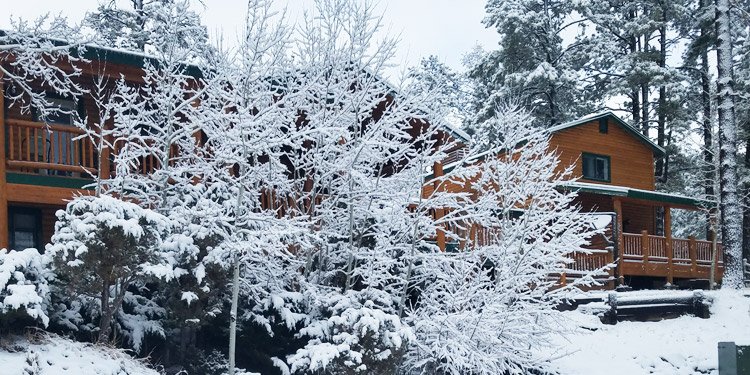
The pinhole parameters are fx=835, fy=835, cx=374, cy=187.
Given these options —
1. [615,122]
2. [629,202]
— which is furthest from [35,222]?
[615,122]

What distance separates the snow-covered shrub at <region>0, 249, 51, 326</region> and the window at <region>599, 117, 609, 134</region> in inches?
856

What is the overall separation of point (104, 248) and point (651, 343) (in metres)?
11.6

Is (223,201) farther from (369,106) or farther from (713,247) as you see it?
(713,247)

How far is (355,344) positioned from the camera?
12.6 metres

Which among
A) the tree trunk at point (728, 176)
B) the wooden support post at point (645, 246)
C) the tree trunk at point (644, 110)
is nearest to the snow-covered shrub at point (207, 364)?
the wooden support post at point (645, 246)

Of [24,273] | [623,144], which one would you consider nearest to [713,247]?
[623,144]

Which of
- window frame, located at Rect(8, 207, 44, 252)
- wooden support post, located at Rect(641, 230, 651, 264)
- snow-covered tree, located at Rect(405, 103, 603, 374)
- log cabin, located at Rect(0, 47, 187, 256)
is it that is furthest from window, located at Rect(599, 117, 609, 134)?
window frame, located at Rect(8, 207, 44, 252)

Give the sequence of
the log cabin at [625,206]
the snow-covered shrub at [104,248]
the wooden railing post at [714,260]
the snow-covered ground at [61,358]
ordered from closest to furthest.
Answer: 1. the snow-covered ground at [61,358]
2. the snow-covered shrub at [104,248]
3. the log cabin at [625,206]
4. the wooden railing post at [714,260]

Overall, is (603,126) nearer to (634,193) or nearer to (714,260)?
(634,193)

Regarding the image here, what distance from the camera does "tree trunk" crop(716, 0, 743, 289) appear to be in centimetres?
2302

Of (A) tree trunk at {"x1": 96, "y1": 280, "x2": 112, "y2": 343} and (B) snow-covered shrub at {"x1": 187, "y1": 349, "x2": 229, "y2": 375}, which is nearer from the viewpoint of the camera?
(A) tree trunk at {"x1": 96, "y1": 280, "x2": 112, "y2": 343}

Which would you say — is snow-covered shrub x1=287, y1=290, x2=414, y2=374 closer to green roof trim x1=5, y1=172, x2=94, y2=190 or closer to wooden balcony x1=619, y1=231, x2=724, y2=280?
green roof trim x1=5, y1=172, x2=94, y2=190

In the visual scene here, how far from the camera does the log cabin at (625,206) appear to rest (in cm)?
2257

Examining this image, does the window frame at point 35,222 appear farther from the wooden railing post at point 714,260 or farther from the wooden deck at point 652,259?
the wooden railing post at point 714,260
